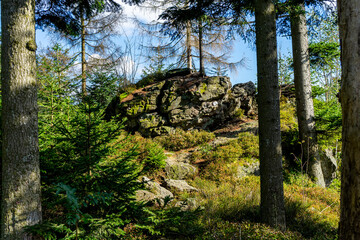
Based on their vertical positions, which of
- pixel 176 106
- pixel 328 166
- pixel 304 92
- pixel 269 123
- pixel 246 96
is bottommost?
pixel 328 166

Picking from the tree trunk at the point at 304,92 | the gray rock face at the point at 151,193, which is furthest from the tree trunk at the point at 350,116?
the tree trunk at the point at 304,92

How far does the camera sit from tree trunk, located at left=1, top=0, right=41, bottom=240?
10.3 feet

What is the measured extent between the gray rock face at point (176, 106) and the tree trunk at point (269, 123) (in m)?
6.19

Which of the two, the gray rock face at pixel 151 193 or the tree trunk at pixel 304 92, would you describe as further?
the tree trunk at pixel 304 92

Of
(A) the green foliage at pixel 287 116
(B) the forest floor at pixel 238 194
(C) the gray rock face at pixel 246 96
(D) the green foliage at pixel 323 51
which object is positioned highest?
(D) the green foliage at pixel 323 51

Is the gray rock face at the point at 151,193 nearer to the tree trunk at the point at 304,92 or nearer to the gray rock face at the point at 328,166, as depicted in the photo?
the tree trunk at the point at 304,92

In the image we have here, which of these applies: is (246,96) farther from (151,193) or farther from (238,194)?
(151,193)

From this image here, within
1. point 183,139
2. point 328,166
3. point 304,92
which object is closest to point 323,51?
point 304,92

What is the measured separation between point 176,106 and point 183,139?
1.70m

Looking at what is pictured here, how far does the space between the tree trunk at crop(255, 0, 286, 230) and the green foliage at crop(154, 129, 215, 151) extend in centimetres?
541

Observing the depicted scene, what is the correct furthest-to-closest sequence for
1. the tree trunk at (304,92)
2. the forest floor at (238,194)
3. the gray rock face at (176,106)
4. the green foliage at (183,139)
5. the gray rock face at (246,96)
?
the gray rock face at (246,96)
the gray rock face at (176,106)
the green foliage at (183,139)
the tree trunk at (304,92)
the forest floor at (238,194)

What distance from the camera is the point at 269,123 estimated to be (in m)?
4.13

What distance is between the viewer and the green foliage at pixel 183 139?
31.0 ft

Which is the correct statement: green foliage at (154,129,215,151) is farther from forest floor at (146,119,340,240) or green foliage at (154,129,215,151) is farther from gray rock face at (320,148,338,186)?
gray rock face at (320,148,338,186)
